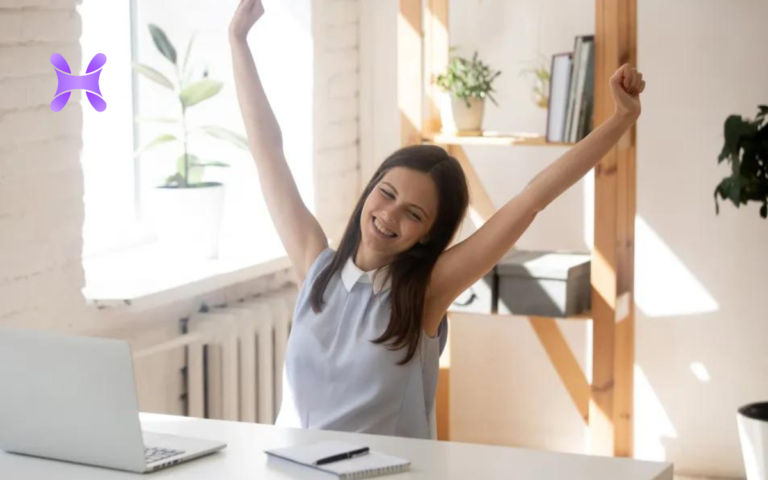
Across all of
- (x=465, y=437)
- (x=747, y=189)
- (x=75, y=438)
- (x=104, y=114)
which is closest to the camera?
(x=75, y=438)

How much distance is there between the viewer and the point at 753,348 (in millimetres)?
3736

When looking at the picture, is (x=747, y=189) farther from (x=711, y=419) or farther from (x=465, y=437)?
(x=465, y=437)

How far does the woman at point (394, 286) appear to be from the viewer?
226 centimetres

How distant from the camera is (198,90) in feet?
11.3

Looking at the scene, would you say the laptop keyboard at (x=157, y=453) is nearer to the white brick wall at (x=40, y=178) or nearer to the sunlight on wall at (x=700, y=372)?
the white brick wall at (x=40, y=178)

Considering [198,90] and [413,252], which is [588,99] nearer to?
[198,90]

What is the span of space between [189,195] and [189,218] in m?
0.08

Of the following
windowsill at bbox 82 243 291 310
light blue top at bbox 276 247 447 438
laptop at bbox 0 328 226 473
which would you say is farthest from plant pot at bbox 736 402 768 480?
laptop at bbox 0 328 226 473

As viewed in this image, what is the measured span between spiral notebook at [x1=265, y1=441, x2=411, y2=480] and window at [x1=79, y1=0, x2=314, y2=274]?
1802 millimetres

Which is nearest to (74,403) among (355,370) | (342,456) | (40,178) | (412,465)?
(342,456)

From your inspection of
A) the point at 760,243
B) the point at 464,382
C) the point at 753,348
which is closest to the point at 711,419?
the point at 753,348

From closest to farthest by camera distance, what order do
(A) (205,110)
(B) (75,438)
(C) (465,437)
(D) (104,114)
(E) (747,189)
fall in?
(B) (75,438) → (E) (747,189) → (D) (104,114) → (A) (205,110) → (C) (465,437)

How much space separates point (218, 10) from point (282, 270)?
848 mm

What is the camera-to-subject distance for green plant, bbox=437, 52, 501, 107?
359 cm
